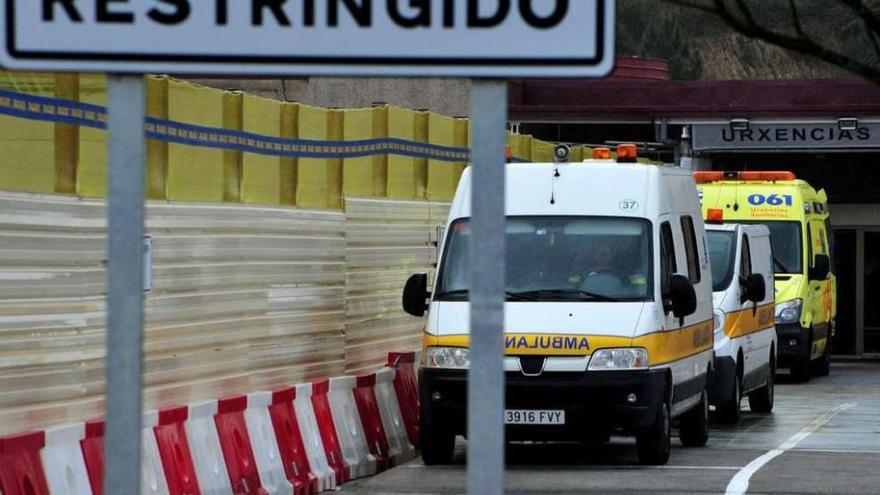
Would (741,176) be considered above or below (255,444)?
above

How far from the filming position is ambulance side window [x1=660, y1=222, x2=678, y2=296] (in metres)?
15.2

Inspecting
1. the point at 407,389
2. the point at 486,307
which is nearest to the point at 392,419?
the point at 407,389

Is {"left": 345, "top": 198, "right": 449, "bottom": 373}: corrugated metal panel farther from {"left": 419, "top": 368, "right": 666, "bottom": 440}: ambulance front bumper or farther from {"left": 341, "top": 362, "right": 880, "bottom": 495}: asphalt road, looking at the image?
{"left": 419, "top": 368, "right": 666, "bottom": 440}: ambulance front bumper

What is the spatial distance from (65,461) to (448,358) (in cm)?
570

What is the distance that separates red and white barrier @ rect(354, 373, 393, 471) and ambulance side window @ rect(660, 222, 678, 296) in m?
2.38

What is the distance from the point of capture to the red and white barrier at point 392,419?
49.5 feet

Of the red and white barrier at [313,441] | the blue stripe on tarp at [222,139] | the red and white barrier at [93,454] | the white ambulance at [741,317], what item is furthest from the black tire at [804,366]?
the red and white barrier at [93,454]

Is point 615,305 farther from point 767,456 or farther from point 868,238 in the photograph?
point 868,238

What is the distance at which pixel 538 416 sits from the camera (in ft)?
46.8

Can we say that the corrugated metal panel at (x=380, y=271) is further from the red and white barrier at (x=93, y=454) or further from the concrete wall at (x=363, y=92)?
the concrete wall at (x=363, y=92)

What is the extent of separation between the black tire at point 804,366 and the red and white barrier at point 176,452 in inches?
694

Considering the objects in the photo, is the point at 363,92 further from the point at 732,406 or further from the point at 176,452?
the point at 176,452

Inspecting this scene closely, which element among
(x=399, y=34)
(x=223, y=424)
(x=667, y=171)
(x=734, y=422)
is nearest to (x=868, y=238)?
(x=734, y=422)

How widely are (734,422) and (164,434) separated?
1027 centimetres
